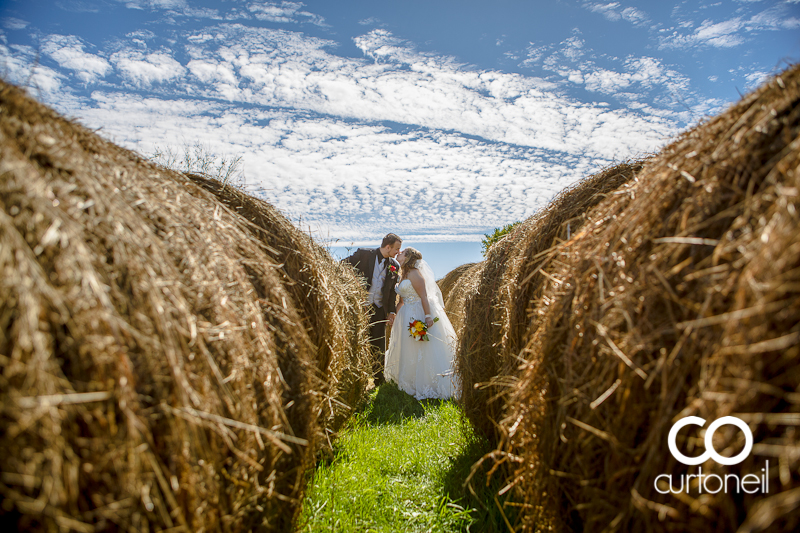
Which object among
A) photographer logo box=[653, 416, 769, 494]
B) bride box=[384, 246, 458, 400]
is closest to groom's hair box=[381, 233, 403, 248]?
bride box=[384, 246, 458, 400]

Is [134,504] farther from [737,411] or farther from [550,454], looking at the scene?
[737,411]

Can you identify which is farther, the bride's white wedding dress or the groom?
the groom

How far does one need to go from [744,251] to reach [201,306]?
2.29 m

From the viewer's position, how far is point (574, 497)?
2.07 m

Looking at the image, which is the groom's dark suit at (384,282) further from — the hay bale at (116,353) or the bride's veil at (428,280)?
the hay bale at (116,353)

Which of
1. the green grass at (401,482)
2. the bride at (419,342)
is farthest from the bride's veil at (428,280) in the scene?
the green grass at (401,482)

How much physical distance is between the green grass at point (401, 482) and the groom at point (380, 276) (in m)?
2.76

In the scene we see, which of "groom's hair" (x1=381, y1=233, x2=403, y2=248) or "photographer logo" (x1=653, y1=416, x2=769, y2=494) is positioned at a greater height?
"groom's hair" (x1=381, y1=233, x2=403, y2=248)

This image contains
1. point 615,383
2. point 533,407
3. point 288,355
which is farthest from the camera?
point 288,355

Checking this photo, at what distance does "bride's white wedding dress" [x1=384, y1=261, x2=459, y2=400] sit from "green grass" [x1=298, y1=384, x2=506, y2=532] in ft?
5.12

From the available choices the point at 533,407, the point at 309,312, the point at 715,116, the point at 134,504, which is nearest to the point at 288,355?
the point at 309,312

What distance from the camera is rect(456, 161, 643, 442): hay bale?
127 inches

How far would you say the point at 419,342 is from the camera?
7418 mm

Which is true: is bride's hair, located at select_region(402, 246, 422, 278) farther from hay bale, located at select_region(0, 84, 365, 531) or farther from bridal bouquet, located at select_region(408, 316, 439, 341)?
hay bale, located at select_region(0, 84, 365, 531)
